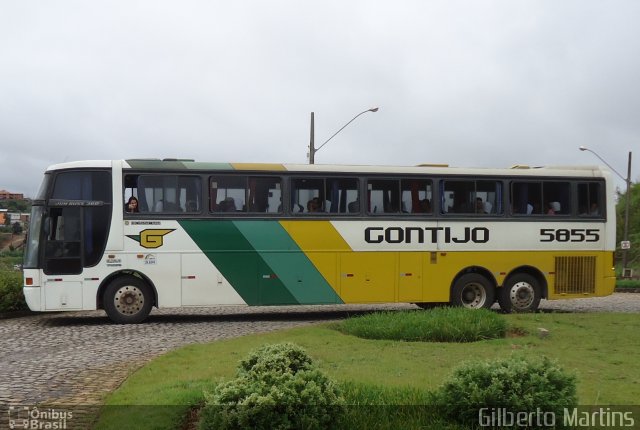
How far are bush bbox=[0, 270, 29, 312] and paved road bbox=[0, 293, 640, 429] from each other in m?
0.55

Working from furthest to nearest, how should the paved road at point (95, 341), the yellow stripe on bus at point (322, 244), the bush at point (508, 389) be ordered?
the yellow stripe on bus at point (322, 244) < the paved road at point (95, 341) < the bush at point (508, 389)

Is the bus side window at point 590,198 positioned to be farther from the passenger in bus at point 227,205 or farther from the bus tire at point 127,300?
the bus tire at point 127,300

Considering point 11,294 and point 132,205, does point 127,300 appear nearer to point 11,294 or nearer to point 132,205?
point 132,205

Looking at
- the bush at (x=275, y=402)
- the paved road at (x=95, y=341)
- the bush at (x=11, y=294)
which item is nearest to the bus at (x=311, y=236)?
the paved road at (x=95, y=341)

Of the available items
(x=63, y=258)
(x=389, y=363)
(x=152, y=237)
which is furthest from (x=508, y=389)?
(x=63, y=258)

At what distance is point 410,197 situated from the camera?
15477mm

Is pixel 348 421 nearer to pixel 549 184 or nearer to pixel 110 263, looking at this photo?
pixel 110 263

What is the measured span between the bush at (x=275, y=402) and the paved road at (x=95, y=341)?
266 cm

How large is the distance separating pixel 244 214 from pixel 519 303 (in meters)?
7.12

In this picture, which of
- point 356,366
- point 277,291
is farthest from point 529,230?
point 356,366

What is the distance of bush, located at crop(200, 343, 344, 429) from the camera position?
486 cm

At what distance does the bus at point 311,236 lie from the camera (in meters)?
14.0

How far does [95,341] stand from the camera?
38.7ft

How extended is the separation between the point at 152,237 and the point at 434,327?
21.9 ft
